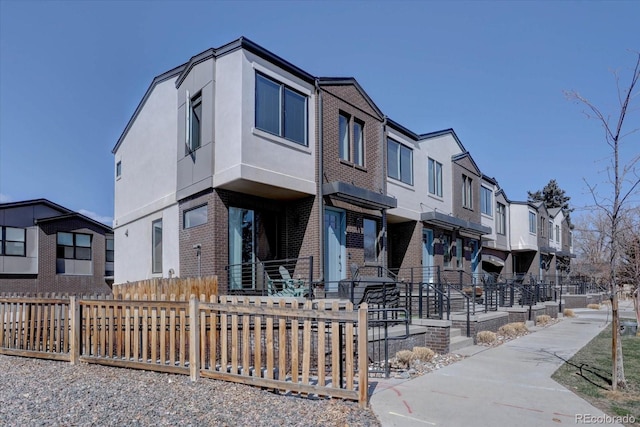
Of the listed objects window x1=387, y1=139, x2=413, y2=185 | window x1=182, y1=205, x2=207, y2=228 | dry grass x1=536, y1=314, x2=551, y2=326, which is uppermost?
window x1=387, y1=139, x2=413, y2=185

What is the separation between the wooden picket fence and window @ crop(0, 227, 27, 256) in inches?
862

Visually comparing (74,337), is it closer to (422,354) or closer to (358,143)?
(422,354)

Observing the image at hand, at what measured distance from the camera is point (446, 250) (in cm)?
2138

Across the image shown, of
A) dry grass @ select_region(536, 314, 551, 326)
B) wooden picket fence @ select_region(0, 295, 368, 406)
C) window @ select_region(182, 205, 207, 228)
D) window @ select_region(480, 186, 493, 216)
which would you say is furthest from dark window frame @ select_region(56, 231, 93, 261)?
dry grass @ select_region(536, 314, 551, 326)

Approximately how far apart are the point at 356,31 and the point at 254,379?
1108cm

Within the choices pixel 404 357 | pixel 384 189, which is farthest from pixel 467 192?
pixel 404 357

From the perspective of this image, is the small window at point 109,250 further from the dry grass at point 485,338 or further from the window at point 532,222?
the window at point 532,222

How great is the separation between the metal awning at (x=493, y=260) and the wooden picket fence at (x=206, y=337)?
74.2 feet

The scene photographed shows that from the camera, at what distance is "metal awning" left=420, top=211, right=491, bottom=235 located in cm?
1877

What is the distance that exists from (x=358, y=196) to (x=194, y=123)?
210 inches

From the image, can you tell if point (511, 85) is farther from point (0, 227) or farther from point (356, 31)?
point (0, 227)

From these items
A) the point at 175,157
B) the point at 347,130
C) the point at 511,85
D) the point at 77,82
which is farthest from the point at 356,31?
the point at 77,82

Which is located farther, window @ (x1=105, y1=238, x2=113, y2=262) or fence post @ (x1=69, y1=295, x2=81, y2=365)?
window @ (x1=105, y1=238, x2=113, y2=262)

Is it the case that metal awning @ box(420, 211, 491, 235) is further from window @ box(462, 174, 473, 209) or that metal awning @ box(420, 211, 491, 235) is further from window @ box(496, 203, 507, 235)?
window @ box(496, 203, 507, 235)
